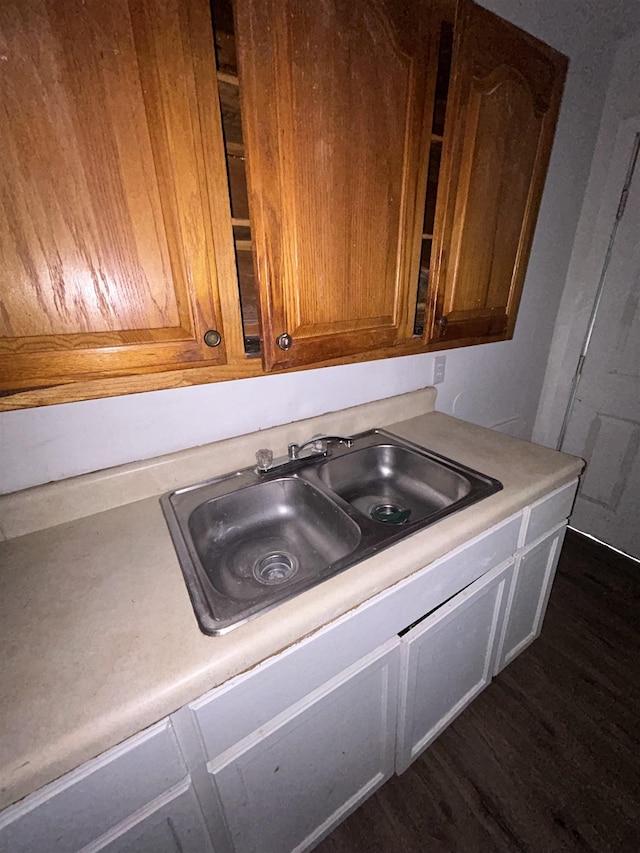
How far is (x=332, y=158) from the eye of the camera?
30.1 inches

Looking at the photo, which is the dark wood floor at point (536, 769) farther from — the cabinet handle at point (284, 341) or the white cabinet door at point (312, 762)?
the cabinet handle at point (284, 341)

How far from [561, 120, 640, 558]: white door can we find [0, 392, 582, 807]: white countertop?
1.33 metres

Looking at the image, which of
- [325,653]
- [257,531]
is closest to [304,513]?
[257,531]

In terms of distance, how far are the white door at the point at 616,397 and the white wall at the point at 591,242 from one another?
0.04 metres

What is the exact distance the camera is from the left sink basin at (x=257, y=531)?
86 centimetres

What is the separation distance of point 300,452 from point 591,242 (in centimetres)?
182

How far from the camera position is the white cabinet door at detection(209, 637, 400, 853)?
66 centimetres

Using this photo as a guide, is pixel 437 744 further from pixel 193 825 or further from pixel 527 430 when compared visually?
pixel 527 430

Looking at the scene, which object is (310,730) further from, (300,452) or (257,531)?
(300,452)

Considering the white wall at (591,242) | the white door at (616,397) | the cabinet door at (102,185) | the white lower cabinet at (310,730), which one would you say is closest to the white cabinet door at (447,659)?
the white lower cabinet at (310,730)

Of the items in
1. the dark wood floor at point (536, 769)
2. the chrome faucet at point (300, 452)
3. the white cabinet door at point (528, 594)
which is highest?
the chrome faucet at point (300, 452)

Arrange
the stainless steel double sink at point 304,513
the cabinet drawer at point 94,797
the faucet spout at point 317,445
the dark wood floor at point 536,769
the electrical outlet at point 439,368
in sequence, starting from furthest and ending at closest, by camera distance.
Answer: the electrical outlet at point 439,368, the faucet spout at point 317,445, the dark wood floor at point 536,769, the stainless steel double sink at point 304,513, the cabinet drawer at point 94,797

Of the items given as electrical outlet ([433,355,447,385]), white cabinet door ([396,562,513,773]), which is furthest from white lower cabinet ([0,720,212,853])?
electrical outlet ([433,355,447,385])

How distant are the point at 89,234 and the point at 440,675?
4.45 ft
